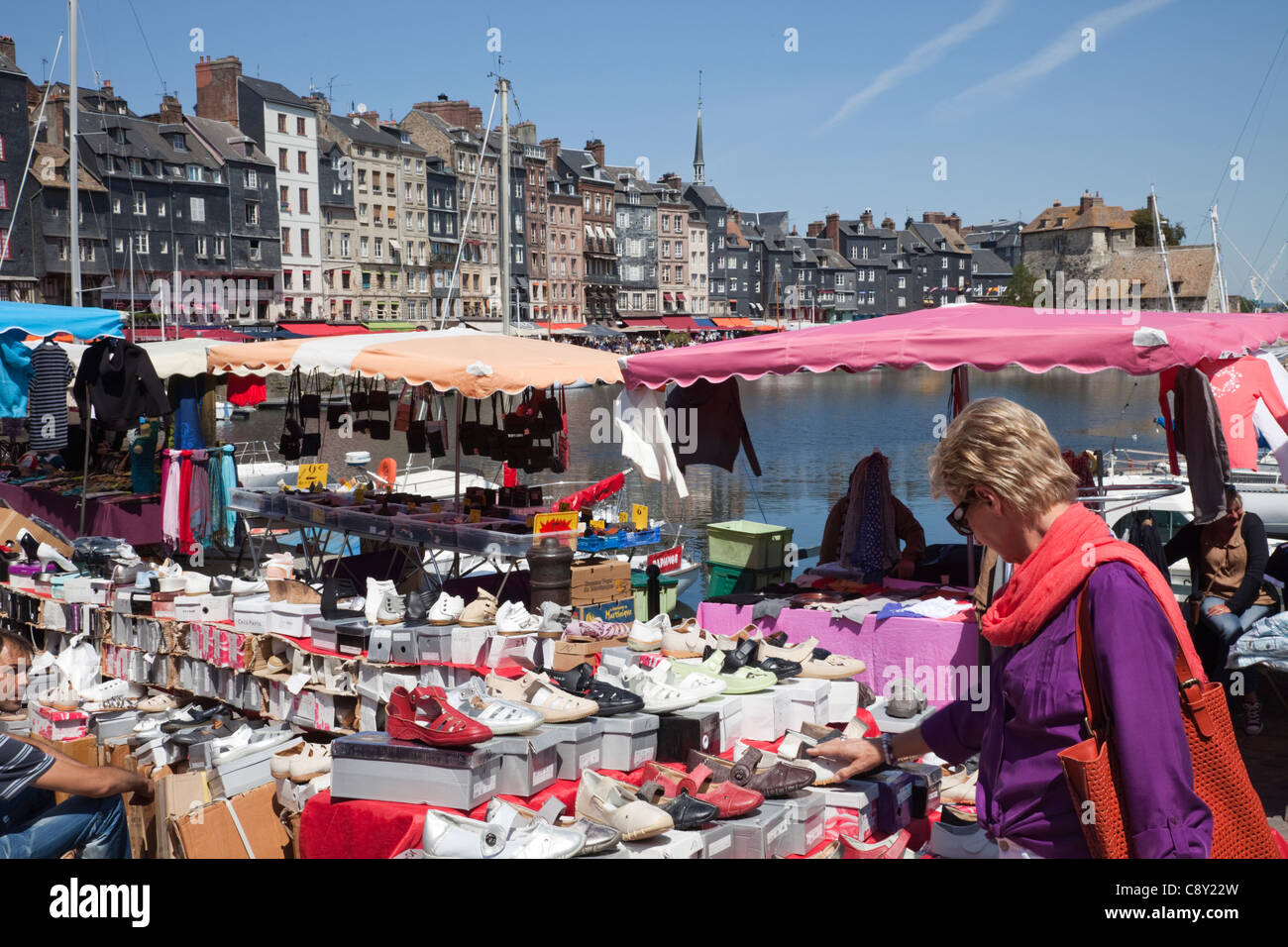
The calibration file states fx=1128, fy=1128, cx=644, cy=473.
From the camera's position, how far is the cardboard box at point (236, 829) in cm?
468

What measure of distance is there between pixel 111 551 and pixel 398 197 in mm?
61538

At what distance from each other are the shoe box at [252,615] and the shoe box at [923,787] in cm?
421

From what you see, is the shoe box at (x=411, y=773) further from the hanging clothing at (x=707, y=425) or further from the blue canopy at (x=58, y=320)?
the blue canopy at (x=58, y=320)

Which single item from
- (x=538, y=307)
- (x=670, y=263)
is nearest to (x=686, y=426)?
(x=538, y=307)

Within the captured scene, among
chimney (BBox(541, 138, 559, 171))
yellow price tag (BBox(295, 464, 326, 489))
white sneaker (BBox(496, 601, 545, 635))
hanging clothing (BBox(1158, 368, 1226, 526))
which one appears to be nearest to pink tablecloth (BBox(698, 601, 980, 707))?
white sneaker (BBox(496, 601, 545, 635))

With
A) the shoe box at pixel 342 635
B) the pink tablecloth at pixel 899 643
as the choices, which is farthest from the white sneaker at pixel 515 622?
the pink tablecloth at pixel 899 643

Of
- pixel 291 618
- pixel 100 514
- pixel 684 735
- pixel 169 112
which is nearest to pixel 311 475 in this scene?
pixel 100 514

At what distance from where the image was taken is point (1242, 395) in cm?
623

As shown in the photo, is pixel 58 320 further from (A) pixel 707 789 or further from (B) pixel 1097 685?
(B) pixel 1097 685

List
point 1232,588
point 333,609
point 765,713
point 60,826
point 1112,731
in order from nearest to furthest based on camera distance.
Result: 1. point 1112,731
2. point 60,826
3. point 765,713
4. point 333,609
5. point 1232,588

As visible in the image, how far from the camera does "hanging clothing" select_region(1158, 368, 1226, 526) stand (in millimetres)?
6406

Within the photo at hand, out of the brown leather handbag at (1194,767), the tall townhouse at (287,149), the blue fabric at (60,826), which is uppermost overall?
the tall townhouse at (287,149)

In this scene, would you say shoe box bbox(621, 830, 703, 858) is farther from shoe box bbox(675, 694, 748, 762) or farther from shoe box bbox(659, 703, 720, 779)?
shoe box bbox(675, 694, 748, 762)

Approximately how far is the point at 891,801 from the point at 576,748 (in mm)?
1095
